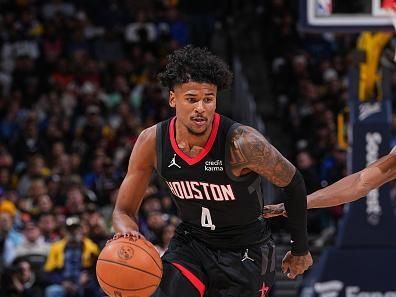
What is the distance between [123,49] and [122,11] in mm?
1151

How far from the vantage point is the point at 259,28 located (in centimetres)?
1791

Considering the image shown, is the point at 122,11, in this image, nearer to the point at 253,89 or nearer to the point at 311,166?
the point at 253,89

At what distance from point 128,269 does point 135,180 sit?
2.21ft

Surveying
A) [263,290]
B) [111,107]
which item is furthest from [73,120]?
[263,290]

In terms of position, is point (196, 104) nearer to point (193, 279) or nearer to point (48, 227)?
point (193, 279)

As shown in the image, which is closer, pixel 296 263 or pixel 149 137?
pixel 296 263

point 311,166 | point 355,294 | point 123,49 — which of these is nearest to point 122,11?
point 123,49

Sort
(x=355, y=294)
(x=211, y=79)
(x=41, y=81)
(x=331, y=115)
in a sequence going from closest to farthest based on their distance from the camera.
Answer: (x=211, y=79) → (x=355, y=294) → (x=331, y=115) → (x=41, y=81)

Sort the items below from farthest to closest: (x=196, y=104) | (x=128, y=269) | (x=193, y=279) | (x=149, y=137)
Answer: (x=149, y=137) < (x=193, y=279) < (x=196, y=104) < (x=128, y=269)

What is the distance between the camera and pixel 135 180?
6090 millimetres

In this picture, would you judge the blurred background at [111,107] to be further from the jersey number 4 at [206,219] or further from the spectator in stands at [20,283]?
the jersey number 4 at [206,219]

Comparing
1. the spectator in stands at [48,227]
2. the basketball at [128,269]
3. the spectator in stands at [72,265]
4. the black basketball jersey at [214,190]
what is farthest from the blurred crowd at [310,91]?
the basketball at [128,269]

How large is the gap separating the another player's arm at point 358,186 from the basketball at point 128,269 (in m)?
1.05

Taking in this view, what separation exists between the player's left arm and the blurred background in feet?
12.2
